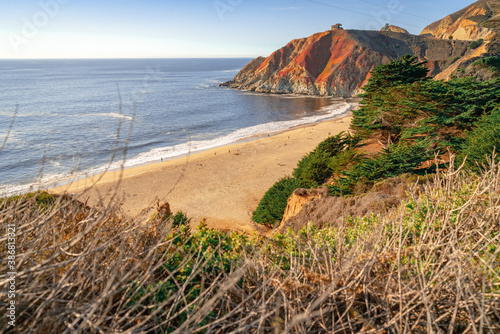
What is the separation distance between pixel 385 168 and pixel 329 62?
269 feet

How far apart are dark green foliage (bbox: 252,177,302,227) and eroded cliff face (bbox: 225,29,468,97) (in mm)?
66943

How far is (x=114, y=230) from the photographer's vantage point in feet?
13.7

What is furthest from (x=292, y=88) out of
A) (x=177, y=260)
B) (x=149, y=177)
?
(x=177, y=260)

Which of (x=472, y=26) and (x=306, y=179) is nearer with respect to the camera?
(x=306, y=179)

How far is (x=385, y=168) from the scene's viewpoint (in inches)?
466

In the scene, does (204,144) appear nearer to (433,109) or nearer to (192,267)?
(433,109)

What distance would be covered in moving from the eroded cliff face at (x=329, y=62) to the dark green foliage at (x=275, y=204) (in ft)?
220

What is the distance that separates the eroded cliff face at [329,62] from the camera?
78.1m

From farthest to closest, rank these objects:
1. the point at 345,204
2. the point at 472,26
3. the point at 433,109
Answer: the point at 472,26 < the point at 433,109 < the point at 345,204

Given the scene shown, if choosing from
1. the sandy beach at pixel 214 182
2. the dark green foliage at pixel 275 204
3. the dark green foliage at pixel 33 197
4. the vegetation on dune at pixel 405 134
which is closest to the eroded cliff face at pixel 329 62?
the sandy beach at pixel 214 182

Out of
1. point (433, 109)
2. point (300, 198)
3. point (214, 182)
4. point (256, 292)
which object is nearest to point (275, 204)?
point (300, 198)

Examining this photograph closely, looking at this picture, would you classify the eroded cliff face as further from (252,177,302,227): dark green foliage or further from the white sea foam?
(252,177,302,227): dark green foliage

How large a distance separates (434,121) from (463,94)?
220 centimetres

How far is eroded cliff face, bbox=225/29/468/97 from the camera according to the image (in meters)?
78.1
